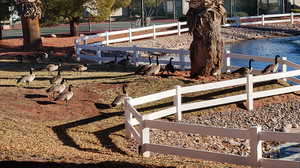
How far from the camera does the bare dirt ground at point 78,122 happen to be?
482 inches

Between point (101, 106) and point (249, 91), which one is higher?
point (249, 91)

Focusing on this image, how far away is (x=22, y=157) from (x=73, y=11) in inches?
1439

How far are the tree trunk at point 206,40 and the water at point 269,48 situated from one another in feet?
37.4

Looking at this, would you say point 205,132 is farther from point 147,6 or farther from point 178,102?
point 147,6

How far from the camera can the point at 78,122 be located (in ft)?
57.5

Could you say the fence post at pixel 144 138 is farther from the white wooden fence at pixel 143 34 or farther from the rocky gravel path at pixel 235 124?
the white wooden fence at pixel 143 34

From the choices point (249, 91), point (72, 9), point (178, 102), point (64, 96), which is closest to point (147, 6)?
point (72, 9)

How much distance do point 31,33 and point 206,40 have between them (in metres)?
19.5

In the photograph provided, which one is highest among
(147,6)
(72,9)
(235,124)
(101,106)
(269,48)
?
(147,6)

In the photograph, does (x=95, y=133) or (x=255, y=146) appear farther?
(x=95, y=133)

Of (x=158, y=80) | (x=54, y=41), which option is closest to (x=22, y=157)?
(x=158, y=80)

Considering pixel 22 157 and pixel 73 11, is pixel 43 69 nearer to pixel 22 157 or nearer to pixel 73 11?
pixel 22 157

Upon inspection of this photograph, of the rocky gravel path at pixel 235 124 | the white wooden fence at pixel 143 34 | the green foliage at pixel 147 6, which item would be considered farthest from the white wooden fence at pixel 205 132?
the green foliage at pixel 147 6

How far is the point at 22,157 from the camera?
471 inches
